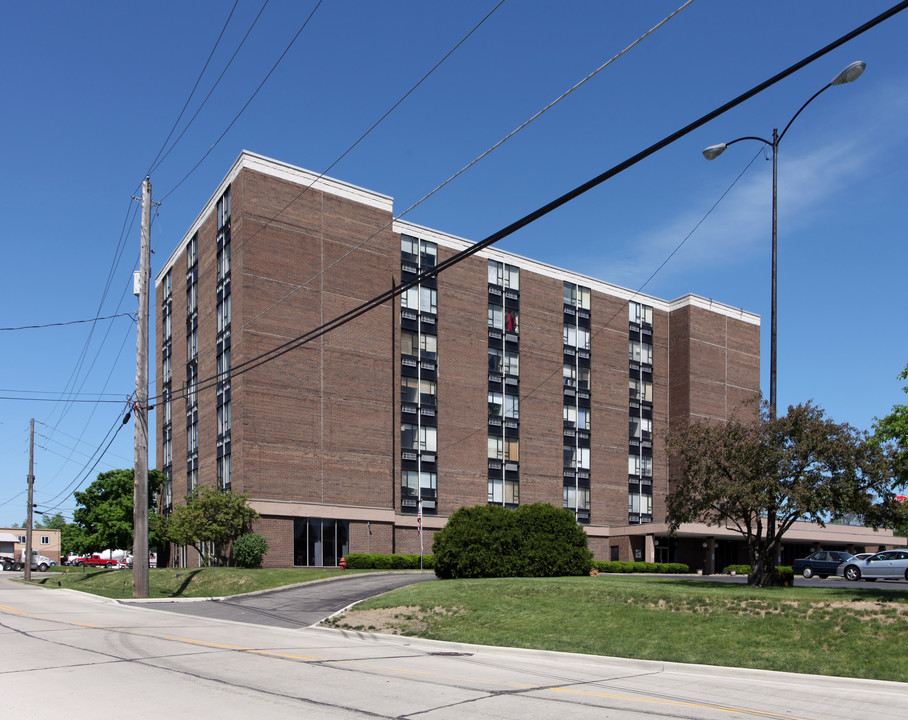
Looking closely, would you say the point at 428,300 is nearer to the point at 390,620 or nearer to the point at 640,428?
the point at 640,428

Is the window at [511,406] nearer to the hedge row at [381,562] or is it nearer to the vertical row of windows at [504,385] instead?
the vertical row of windows at [504,385]

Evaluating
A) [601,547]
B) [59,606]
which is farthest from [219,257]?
[601,547]

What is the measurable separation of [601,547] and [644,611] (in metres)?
47.5

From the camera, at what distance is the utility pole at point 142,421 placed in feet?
105

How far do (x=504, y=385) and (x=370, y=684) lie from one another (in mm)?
49171

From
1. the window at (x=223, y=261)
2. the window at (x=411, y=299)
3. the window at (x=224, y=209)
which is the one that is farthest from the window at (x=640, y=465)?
the window at (x=224, y=209)

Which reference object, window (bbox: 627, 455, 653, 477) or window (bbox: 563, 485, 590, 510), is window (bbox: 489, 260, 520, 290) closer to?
window (bbox: 563, 485, 590, 510)

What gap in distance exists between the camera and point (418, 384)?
56031 mm

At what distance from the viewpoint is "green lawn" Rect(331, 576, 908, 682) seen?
49.4 ft

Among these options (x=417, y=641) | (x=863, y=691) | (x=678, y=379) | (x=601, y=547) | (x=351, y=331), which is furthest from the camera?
(x=678, y=379)

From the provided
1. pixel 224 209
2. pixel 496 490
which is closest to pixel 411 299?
pixel 224 209

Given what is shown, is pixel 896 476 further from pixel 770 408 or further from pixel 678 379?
pixel 678 379

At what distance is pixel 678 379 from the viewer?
233 ft

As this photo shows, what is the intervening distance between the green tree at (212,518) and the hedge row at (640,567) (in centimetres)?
2320
